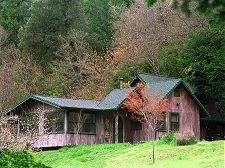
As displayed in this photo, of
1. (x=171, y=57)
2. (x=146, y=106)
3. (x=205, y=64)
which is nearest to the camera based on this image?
(x=146, y=106)

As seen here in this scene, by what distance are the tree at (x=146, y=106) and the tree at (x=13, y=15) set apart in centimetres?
3435

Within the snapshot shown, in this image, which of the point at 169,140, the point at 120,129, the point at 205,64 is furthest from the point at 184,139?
the point at 205,64

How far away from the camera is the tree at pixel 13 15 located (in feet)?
228

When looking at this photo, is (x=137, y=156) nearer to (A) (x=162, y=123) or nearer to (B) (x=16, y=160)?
(A) (x=162, y=123)

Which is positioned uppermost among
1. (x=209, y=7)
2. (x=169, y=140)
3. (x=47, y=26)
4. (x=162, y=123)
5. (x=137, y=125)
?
(x=47, y=26)

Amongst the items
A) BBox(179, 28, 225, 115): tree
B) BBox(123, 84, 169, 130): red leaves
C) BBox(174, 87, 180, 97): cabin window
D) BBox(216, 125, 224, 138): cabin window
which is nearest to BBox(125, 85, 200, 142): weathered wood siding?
BBox(174, 87, 180, 97): cabin window

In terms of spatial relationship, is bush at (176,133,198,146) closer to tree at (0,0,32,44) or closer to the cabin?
the cabin

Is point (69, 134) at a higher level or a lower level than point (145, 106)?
lower

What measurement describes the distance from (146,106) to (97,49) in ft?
93.2

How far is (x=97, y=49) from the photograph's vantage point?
A: 210ft

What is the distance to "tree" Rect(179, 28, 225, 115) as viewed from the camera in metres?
43.9

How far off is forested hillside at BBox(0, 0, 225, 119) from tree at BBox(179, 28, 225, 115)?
8cm

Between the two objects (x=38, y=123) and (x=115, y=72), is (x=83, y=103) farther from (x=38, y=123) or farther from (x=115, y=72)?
(x=115, y=72)

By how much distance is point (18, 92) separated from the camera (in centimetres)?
5378
